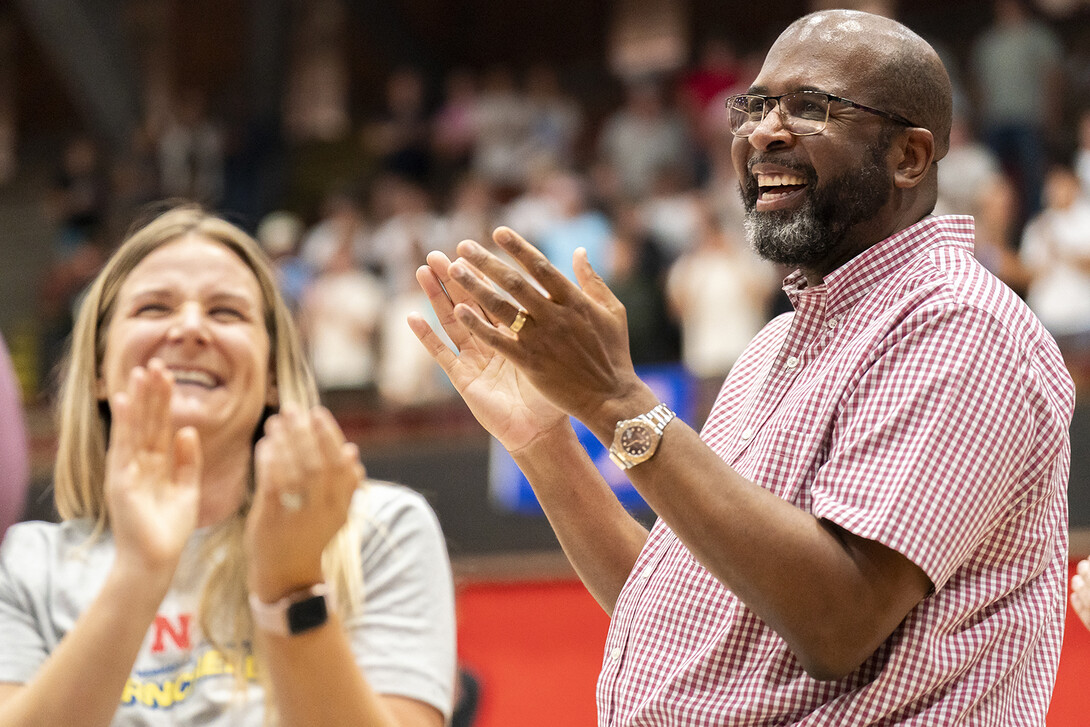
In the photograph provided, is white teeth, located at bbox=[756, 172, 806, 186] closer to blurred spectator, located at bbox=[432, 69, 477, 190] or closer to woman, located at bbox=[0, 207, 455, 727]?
woman, located at bbox=[0, 207, 455, 727]

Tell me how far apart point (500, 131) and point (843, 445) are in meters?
8.06

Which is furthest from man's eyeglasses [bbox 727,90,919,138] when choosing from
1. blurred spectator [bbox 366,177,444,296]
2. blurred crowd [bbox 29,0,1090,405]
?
blurred spectator [bbox 366,177,444,296]

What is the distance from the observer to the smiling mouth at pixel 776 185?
57.3 inches

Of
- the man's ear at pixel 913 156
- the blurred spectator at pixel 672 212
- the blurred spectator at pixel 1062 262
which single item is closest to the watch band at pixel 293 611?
the man's ear at pixel 913 156

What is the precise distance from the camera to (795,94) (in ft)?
4.77

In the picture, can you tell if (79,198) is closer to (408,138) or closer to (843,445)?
(408,138)

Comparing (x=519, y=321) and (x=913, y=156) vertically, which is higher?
(x=913, y=156)

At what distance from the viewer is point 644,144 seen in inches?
308

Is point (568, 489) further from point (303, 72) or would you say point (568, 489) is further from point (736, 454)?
point (303, 72)

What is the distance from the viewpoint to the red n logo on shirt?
5.71ft

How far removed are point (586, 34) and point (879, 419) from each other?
10575 millimetres

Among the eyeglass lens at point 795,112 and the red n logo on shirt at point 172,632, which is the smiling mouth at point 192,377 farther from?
the eyeglass lens at point 795,112

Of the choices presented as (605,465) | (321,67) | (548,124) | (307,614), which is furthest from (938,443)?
(321,67)

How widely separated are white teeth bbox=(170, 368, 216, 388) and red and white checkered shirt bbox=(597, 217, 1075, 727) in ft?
2.48
